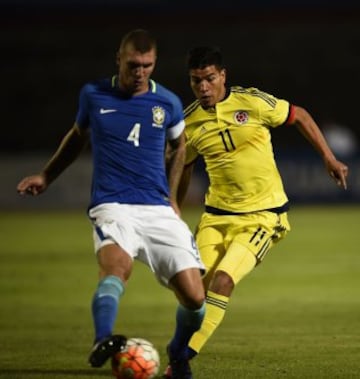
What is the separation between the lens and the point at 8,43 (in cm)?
3716

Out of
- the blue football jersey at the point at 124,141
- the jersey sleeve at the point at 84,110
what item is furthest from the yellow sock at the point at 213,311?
the jersey sleeve at the point at 84,110

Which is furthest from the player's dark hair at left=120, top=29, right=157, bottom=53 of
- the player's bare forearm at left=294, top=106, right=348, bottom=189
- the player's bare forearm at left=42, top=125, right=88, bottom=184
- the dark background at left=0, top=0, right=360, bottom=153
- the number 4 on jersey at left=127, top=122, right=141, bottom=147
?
the dark background at left=0, top=0, right=360, bottom=153

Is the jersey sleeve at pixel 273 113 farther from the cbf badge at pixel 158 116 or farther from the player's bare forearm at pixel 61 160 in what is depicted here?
the player's bare forearm at pixel 61 160

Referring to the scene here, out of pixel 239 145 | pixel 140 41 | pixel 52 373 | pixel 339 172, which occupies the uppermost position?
pixel 140 41

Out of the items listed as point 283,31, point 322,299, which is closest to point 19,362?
point 322,299

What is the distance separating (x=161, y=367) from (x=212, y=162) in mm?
1595

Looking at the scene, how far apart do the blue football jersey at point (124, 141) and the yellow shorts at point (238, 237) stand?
1.32 metres

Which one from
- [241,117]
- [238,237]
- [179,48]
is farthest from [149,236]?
[179,48]

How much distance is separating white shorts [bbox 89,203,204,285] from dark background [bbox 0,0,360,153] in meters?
26.0

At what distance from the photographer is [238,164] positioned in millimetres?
8812

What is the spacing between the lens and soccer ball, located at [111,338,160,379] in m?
6.74

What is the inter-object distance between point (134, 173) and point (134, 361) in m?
1.21

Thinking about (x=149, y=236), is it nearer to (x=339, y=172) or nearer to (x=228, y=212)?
(x=228, y=212)

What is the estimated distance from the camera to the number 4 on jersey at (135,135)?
286 inches
